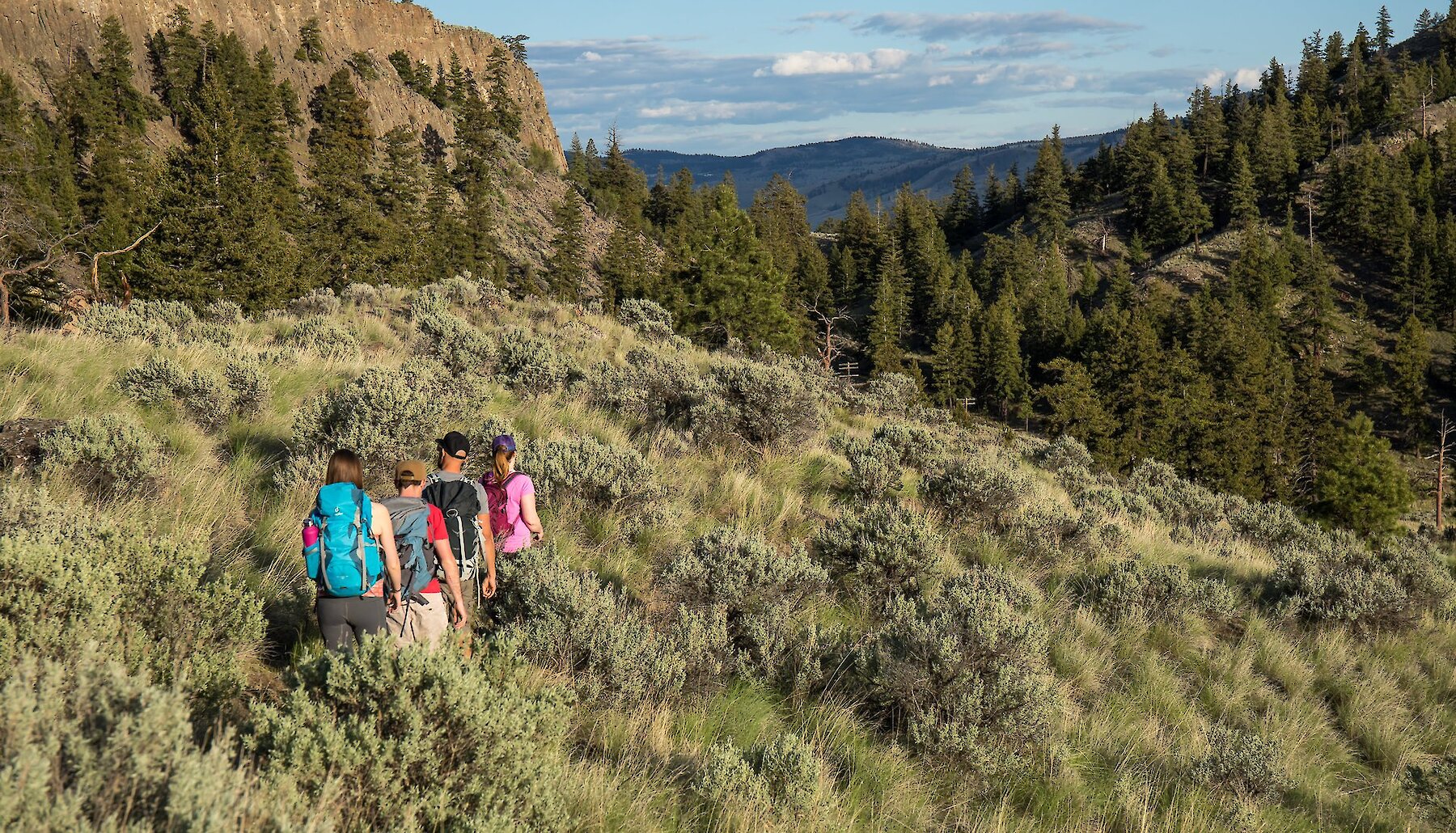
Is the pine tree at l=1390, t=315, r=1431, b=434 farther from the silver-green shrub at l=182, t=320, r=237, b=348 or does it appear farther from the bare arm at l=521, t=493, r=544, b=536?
the silver-green shrub at l=182, t=320, r=237, b=348

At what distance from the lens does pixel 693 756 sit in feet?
13.4

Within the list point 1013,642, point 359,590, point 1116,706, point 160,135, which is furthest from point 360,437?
point 160,135

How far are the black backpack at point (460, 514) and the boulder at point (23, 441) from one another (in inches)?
116

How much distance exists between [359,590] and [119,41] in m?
80.4

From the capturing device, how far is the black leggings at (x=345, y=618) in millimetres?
3957

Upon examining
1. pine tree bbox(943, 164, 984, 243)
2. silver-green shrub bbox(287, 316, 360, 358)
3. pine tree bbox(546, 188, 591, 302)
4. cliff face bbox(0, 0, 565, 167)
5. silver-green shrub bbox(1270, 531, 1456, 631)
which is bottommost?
silver-green shrub bbox(1270, 531, 1456, 631)

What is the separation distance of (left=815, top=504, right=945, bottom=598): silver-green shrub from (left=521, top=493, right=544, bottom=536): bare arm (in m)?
2.80

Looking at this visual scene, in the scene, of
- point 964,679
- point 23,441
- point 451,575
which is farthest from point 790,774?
point 23,441

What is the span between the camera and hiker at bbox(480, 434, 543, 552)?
18.1 ft

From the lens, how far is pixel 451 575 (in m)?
4.46

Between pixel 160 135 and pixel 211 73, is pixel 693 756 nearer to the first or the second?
pixel 160 135

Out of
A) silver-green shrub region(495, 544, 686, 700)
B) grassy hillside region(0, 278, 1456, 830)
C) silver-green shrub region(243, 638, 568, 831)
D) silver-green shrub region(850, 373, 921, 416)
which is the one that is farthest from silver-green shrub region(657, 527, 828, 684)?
silver-green shrub region(850, 373, 921, 416)

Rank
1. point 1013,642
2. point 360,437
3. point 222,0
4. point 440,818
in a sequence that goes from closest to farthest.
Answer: point 440,818, point 1013,642, point 360,437, point 222,0

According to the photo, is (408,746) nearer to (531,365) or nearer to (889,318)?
(531,365)
